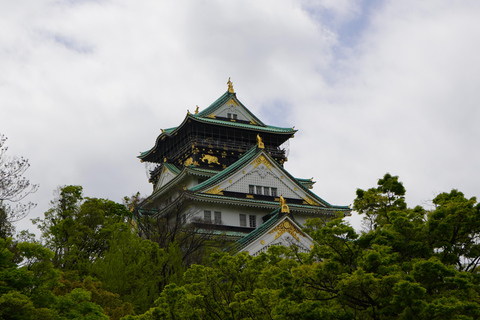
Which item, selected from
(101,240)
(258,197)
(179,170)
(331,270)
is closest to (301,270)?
(331,270)

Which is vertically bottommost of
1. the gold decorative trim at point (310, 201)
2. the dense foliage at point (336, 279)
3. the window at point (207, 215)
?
the dense foliage at point (336, 279)

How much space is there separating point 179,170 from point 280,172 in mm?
7957

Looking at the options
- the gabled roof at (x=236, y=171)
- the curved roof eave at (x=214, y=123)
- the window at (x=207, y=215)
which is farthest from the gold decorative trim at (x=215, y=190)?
the curved roof eave at (x=214, y=123)

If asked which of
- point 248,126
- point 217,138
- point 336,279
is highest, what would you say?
point 248,126

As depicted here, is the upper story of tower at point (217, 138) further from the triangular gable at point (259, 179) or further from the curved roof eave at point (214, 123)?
the triangular gable at point (259, 179)

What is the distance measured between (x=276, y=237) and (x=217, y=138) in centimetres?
1477

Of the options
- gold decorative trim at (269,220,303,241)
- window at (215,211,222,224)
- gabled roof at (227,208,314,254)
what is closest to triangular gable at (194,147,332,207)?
window at (215,211,222,224)

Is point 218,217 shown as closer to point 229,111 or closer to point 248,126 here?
point 248,126

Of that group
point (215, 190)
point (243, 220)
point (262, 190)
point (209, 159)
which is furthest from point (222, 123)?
point (243, 220)

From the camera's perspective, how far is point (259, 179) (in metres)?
42.7

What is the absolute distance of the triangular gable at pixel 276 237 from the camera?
1355 inches

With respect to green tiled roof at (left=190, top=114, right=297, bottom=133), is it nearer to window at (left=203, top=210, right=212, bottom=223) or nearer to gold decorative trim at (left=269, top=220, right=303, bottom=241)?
window at (left=203, top=210, right=212, bottom=223)

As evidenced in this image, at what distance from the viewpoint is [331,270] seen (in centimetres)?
1833

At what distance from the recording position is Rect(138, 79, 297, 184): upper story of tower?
4591 centimetres
